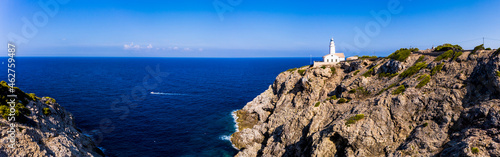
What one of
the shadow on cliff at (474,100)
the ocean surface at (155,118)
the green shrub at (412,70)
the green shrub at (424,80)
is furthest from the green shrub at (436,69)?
the ocean surface at (155,118)

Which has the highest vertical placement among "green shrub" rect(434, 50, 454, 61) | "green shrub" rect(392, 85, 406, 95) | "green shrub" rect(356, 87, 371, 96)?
"green shrub" rect(434, 50, 454, 61)

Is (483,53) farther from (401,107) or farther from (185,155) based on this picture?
(185,155)

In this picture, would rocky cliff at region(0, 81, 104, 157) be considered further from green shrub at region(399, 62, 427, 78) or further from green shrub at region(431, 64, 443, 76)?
green shrub at region(431, 64, 443, 76)

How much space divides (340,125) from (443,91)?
15991 mm

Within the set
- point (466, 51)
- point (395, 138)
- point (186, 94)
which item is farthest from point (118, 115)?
point (466, 51)

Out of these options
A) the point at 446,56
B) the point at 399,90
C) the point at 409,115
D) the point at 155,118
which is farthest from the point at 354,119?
the point at 155,118

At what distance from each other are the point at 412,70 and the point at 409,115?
495 inches

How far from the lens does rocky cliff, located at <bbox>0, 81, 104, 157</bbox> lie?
105 ft

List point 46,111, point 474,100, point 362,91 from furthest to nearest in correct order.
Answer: point 362,91
point 46,111
point 474,100

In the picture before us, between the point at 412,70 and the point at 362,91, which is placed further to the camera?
the point at 362,91

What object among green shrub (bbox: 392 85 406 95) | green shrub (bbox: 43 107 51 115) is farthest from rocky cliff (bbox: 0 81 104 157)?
green shrub (bbox: 392 85 406 95)

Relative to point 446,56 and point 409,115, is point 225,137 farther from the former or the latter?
point 446,56

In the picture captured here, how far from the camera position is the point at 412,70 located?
4528 cm

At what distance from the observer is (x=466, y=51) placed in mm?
43000
